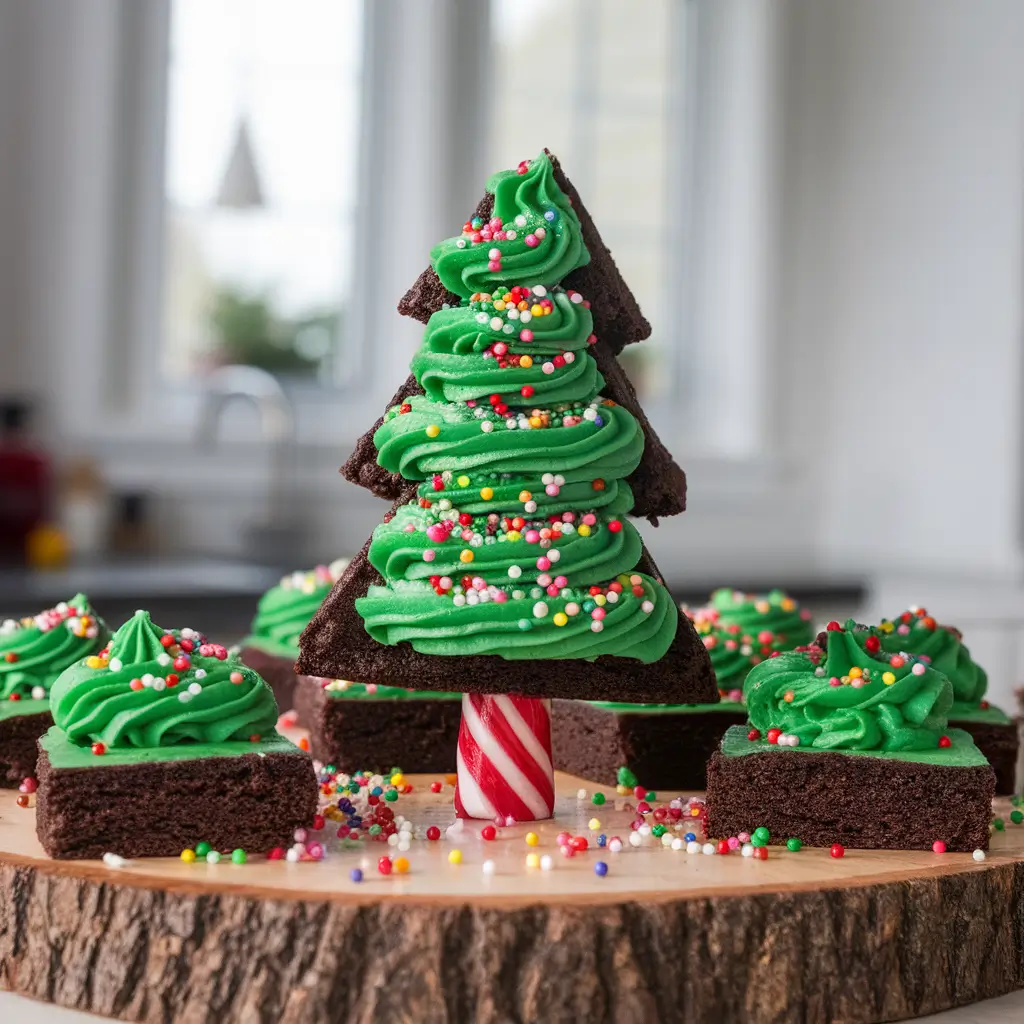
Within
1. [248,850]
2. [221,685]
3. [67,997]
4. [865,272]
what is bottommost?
[67,997]

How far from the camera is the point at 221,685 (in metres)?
2.03

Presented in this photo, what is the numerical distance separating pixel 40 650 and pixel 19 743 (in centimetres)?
16

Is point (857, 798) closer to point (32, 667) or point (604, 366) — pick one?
point (604, 366)

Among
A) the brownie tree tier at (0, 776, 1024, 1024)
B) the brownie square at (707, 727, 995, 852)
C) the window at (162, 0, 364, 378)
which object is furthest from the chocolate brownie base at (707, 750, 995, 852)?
the window at (162, 0, 364, 378)

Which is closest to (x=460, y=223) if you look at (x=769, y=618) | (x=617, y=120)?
(x=617, y=120)

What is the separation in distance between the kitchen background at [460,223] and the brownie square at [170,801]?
7.05 feet

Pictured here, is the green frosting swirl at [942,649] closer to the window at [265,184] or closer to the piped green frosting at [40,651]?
the piped green frosting at [40,651]

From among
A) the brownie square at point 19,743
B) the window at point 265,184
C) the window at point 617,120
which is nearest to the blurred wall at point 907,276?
the window at point 617,120

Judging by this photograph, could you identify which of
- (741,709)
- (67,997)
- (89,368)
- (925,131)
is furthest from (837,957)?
(925,131)

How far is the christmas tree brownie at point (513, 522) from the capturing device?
207 cm

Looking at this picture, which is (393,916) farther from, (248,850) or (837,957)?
(837,957)

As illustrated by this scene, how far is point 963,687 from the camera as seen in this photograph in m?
2.52

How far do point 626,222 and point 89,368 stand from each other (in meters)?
2.36

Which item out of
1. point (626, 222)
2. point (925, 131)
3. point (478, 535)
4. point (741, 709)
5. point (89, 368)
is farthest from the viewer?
point (626, 222)
